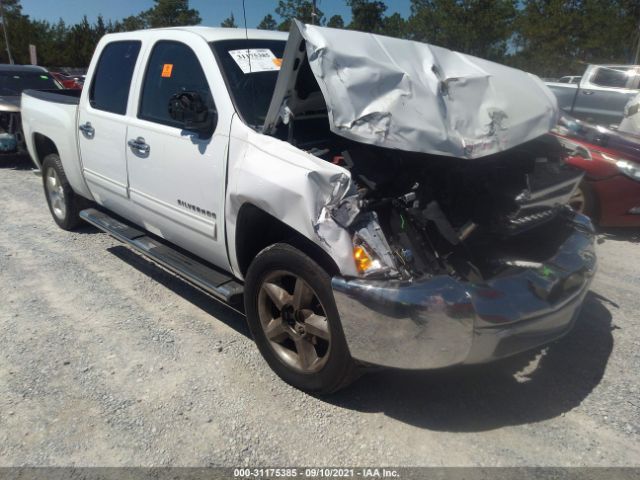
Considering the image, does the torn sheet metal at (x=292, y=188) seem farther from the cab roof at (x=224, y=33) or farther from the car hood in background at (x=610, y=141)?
the car hood in background at (x=610, y=141)

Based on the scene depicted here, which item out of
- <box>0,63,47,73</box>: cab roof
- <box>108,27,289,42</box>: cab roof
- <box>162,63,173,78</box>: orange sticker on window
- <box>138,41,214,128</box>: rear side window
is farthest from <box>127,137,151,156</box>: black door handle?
<box>0,63,47,73</box>: cab roof

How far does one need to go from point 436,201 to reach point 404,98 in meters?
0.57

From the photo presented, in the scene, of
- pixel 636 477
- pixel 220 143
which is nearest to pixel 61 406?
pixel 220 143

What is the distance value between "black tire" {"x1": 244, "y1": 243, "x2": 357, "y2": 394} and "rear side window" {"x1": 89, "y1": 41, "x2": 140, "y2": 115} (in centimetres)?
202

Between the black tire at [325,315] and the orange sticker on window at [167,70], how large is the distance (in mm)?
1653

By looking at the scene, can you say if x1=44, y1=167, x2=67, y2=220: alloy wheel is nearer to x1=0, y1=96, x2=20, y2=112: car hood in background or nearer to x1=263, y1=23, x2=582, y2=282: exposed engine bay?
x1=263, y1=23, x2=582, y2=282: exposed engine bay

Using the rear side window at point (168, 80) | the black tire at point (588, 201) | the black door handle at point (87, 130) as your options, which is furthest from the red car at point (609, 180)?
the black door handle at point (87, 130)

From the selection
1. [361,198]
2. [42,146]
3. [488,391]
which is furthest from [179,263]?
[42,146]

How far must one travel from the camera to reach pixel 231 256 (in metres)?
3.41

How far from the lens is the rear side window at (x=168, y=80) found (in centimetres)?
365

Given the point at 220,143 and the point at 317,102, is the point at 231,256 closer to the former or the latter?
the point at 220,143

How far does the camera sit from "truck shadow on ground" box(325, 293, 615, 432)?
2959mm

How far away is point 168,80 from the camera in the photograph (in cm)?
390

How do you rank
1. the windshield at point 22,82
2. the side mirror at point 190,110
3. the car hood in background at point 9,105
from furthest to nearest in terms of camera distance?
the windshield at point 22,82, the car hood in background at point 9,105, the side mirror at point 190,110
